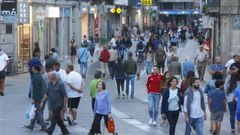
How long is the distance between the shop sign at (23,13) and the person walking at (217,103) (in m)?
17.1

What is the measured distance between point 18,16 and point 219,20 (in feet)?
31.7

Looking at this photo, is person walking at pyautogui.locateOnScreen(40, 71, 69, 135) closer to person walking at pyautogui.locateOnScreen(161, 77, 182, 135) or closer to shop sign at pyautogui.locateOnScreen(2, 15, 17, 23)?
person walking at pyautogui.locateOnScreen(161, 77, 182, 135)

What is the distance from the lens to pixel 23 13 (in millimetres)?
30453

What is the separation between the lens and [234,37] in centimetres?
3064

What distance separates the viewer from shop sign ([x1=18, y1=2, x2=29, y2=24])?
30078 millimetres

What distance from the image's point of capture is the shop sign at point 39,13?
3388cm

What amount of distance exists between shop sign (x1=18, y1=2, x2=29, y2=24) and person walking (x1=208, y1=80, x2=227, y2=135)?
56.0 feet

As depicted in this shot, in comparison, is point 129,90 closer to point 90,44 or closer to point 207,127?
point 207,127

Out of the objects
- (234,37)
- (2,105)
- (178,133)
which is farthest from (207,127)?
(234,37)

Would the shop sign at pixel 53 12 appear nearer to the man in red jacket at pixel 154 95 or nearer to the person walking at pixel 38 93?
the man in red jacket at pixel 154 95

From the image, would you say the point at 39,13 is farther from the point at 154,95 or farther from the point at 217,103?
the point at 217,103

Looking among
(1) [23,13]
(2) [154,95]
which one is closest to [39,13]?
(1) [23,13]

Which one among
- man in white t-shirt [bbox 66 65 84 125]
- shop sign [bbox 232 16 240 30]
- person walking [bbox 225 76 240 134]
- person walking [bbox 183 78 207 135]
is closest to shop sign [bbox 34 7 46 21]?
shop sign [bbox 232 16 240 30]

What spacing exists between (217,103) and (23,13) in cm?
Result: 1769
